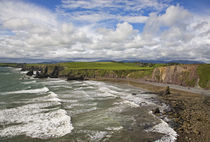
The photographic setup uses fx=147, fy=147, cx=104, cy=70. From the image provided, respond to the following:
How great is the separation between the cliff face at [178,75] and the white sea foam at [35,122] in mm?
59614

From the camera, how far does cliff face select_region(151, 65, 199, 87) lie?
216 feet

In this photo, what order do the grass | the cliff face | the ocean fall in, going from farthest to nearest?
the cliff face < the grass < the ocean

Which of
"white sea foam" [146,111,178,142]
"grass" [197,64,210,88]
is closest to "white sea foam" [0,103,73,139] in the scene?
"white sea foam" [146,111,178,142]

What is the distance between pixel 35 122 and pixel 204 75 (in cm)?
6641

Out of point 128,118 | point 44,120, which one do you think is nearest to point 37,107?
point 44,120

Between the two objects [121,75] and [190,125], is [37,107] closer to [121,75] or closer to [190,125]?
[190,125]

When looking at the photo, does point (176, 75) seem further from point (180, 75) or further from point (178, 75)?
point (180, 75)

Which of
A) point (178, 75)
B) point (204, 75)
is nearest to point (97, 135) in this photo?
point (204, 75)

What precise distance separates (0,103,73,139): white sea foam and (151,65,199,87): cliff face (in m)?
59.6

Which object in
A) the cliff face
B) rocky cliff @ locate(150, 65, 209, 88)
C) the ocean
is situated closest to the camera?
the ocean

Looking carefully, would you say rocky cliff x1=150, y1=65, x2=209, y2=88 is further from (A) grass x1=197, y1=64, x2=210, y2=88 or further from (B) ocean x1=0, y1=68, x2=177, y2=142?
(B) ocean x1=0, y1=68, x2=177, y2=142

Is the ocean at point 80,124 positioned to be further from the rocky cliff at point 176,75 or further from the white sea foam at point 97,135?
the rocky cliff at point 176,75

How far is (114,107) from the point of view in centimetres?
3231

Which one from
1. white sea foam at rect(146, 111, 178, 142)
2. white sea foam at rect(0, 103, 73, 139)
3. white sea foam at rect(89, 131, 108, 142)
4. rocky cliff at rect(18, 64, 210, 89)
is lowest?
white sea foam at rect(0, 103, 73, 139)
